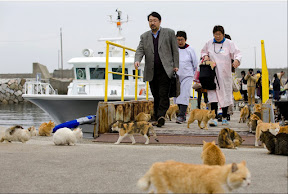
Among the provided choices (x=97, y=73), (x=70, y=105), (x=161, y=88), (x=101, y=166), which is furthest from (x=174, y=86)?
(x=97, y=73)

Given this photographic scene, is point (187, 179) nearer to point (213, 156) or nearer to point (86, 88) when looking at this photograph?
point (213, 156)

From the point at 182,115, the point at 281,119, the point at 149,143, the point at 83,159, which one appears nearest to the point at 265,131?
the point at 149,143

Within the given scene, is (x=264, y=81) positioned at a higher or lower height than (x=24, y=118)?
higher

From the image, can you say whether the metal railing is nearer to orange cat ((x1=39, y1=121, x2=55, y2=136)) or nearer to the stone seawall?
orange cat ((x1=39, y1=121, x2=55, y2=136))

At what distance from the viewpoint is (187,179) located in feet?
8.32

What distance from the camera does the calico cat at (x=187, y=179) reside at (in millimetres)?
2434

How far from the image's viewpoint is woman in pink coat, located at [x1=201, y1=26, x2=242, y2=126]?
24.0 feet

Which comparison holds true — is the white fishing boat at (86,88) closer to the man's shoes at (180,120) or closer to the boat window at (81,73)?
the boat window at (81,73)

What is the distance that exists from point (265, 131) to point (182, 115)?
12.0ft

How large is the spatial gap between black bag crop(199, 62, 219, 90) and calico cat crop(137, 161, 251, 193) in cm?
488

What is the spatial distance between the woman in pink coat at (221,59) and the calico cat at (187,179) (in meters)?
4.87

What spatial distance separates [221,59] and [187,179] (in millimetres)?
5132

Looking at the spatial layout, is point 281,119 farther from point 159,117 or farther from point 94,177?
point 94,177

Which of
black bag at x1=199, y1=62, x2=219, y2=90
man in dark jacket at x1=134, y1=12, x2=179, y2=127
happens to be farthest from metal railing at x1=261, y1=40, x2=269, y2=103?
man in dark jacket at x1=134, y1=12, x2=179, y2=127
